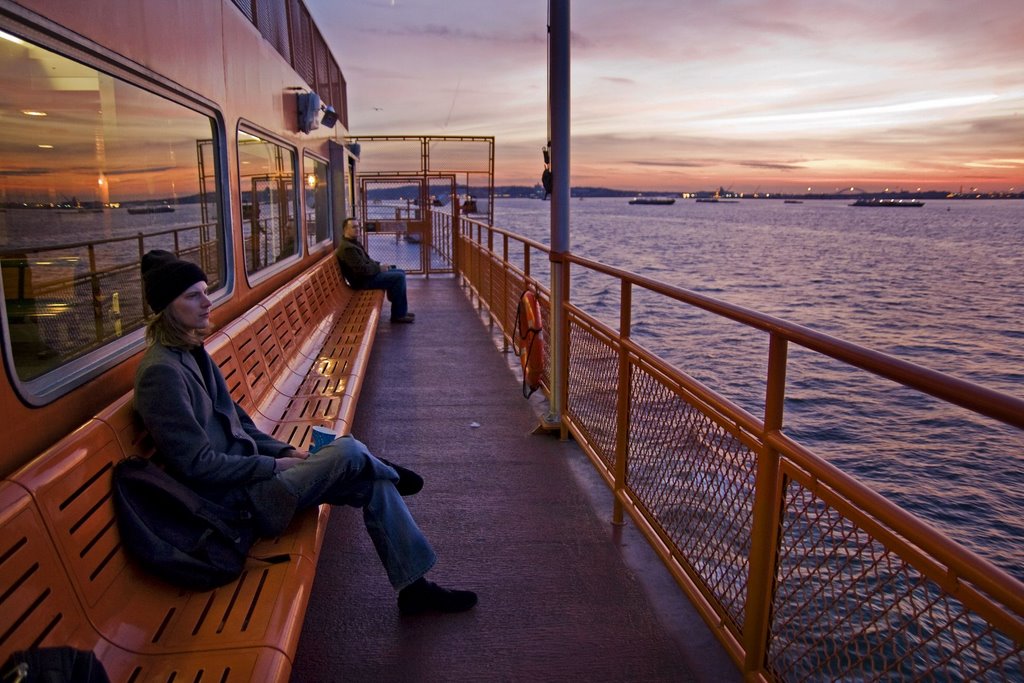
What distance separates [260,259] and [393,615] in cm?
A: 428

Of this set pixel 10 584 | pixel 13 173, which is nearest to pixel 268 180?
pixel 13 173

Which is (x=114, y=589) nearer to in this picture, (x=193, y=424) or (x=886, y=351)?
(x=193, y=424)

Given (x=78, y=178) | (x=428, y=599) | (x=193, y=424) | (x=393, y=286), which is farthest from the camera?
(x=393, y=286)

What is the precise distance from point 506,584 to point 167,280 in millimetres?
1773

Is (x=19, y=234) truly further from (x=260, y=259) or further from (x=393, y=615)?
(x=393, y=615)

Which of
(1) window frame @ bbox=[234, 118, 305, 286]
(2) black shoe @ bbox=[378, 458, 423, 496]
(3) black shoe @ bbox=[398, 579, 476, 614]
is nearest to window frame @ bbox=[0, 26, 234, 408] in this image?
(1) window frame @ bbox=[234, 118, 305, 286]

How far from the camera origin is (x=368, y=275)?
907 centimetres

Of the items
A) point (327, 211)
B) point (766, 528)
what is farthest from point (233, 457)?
point (327, 211)

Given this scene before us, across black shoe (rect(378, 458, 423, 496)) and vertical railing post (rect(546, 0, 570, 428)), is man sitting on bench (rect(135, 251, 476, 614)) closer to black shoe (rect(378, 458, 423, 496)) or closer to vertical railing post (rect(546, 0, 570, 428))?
black shoe (rect(378, 458, 423, 496))

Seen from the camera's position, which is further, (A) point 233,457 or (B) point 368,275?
(B) point 368,275

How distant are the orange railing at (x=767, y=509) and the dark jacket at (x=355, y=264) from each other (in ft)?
16.1

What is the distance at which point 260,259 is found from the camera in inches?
253

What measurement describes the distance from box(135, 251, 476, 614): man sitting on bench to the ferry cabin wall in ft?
1.07

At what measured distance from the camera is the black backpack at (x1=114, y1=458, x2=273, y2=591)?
2.18 metres
